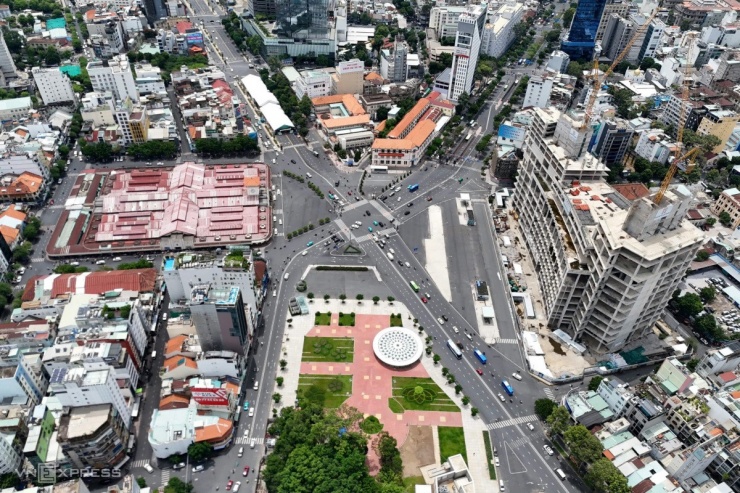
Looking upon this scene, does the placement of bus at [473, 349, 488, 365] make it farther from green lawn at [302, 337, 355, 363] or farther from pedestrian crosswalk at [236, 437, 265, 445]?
pedestrian crosswalk at [236, 437, 265, 445]

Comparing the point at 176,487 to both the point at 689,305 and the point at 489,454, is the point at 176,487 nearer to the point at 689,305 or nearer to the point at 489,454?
the point at 489,454

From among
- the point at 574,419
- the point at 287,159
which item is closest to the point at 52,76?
the point at 287,159

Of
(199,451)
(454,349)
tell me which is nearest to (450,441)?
(454,349)

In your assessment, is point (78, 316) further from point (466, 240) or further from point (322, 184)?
point (466, 240)

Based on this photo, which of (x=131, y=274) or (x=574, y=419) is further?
(x=131, y=274)

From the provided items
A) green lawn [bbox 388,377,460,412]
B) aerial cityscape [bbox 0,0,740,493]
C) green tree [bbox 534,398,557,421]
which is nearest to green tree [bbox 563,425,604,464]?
aerial cityscape [bbox 0,0,740,493]

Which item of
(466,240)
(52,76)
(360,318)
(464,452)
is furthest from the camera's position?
(52,76)

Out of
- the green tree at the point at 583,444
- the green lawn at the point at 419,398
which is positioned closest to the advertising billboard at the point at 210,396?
the green lawn at the point at 419,398
